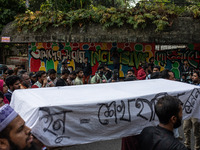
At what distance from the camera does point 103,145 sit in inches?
233

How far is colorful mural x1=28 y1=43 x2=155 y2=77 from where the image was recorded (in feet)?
44.4

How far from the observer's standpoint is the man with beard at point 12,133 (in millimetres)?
1811

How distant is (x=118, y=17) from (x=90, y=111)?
9635 millimetres

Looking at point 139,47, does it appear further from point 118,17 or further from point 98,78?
point 98,78

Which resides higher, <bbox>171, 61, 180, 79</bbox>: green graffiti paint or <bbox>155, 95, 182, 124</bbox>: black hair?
<bbox>155, 95, 182, 124</bbox>: black hair

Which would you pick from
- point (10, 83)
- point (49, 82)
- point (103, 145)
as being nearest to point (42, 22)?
point (49, 82)

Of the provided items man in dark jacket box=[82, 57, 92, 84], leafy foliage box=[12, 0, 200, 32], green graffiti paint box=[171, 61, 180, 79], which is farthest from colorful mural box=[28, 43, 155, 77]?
leafy foliage box=[12, 0, 200, 32]

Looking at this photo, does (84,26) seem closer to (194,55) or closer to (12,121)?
(194,55)

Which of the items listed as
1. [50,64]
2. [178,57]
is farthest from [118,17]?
[50,64]

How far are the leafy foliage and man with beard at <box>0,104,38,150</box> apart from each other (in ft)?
33.9

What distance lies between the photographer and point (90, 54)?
1396 cm

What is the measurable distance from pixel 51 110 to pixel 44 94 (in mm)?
714

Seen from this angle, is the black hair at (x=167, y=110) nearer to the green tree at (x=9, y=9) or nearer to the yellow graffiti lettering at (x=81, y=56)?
the yellow graffiti lettering at (x=81, y=56)

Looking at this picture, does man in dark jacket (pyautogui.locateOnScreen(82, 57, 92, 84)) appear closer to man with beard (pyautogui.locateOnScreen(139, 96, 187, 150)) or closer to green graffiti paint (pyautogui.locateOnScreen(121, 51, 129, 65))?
green graffiti paint (pyautogui.locateOnScreen(121, 51, 129, 65))
